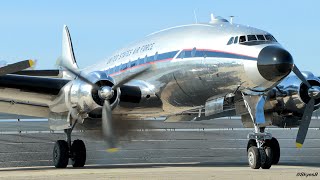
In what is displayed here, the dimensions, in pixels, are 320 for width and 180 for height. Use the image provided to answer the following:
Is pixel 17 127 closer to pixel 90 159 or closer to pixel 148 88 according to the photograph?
pixel 90 159

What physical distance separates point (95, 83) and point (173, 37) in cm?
301

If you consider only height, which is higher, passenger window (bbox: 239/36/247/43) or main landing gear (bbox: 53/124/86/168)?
passenger window (bbox: 239/36/247/43)

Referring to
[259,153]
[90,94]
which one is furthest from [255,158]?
[90,94]

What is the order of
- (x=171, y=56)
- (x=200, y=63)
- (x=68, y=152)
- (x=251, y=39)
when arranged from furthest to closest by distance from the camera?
(x=68, y=152) → (x=171, y=56) → (x=200, y=63) → (x=251, y=39)

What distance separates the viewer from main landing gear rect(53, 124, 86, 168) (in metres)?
22.5

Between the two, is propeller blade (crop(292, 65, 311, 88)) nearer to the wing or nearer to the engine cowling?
the engine cowling

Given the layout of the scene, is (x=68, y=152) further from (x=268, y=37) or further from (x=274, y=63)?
(x=274, y=63)

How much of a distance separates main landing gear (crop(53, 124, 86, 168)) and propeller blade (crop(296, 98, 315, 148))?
680cm

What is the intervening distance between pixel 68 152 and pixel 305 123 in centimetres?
751

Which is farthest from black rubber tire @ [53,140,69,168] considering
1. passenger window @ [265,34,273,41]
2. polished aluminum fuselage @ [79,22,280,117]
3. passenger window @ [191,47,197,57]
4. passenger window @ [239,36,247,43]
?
passenger window @ [265,34,273,41]

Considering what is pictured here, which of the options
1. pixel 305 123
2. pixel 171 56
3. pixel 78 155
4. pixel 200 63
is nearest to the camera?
pixel 200 63

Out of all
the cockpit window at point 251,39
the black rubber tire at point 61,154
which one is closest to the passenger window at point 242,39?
the cockpit window at point 251,39

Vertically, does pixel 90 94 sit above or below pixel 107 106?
above

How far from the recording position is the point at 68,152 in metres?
22.7
